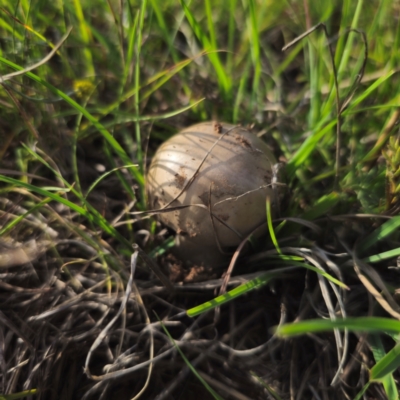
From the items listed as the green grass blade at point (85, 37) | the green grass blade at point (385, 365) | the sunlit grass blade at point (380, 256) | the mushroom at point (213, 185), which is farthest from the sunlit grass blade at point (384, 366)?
the green grass blade at point (85, 37)

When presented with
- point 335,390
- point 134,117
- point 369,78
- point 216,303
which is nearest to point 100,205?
point 134,117

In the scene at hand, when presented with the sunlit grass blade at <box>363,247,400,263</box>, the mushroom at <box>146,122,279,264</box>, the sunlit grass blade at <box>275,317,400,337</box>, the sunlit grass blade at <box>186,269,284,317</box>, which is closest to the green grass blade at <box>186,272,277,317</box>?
the sunlit grass blade at <box>186,269,284,317</box>

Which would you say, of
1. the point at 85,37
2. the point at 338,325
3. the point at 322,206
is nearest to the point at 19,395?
the point at 338,325

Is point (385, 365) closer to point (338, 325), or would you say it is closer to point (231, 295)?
point (338, 325)

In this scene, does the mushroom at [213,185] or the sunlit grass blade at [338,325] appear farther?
the mushroom at [213,185]

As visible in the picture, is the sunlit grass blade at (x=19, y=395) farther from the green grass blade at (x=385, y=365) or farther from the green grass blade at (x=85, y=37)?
the green grass blade at (x=85, y=37)
